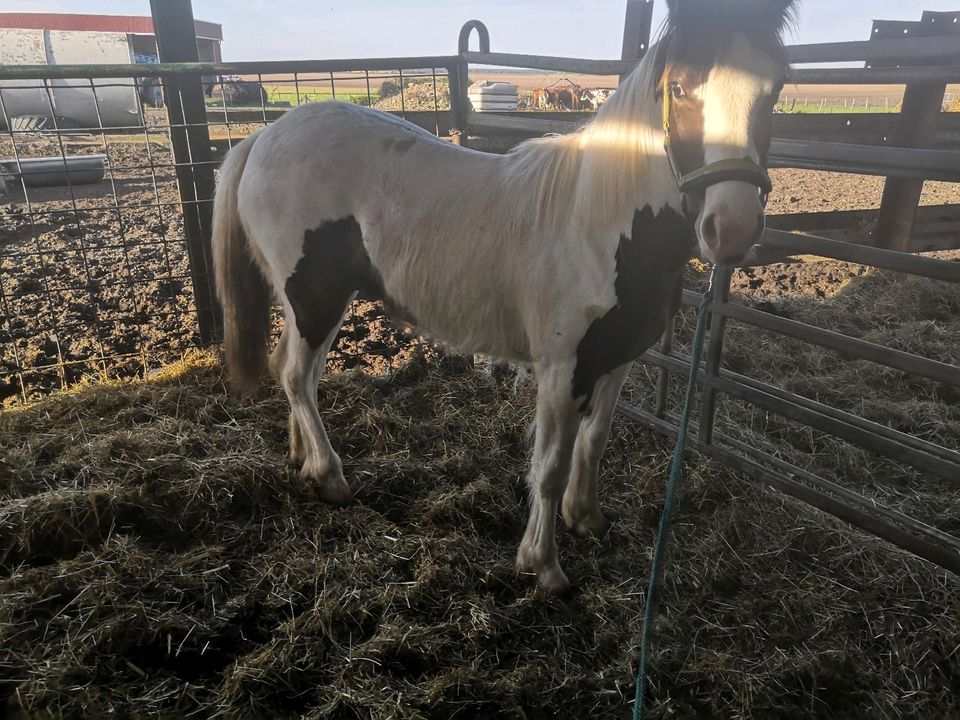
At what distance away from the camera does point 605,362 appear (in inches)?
76.1

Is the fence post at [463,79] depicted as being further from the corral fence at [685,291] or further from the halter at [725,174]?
the halter at [725,174]

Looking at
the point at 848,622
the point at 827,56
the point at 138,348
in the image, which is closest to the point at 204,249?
the point at 138,348

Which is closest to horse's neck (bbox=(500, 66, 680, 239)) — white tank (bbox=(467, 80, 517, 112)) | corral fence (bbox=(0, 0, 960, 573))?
corral fence (bbox=(0, 0, 960, 573))

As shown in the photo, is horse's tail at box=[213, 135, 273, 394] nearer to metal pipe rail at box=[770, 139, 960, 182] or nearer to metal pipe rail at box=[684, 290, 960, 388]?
metal pipe rail at box=[684, 290, 960, 388]

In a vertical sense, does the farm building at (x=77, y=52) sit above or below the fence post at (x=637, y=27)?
above

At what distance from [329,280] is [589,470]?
129 cm

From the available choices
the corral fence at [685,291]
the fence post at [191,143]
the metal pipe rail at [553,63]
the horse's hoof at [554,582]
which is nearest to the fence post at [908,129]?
the corral fence at [685,291]

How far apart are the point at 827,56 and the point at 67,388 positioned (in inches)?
154

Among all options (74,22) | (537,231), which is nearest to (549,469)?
(537,231)

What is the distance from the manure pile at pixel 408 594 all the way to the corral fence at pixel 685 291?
A: 323mm

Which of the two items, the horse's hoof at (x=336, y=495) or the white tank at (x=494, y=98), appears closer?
the horse's hoof at (x=336, y=495)

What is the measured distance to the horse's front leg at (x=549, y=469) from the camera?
1997mm

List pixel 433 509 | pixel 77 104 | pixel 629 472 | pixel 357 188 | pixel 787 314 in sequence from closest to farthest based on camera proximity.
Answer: pixel 357 188 < pixel 433 509 < pixel 629 472 < pixel 787 314 < pixel 77 104

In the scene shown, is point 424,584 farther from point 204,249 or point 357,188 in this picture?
point 204,249
